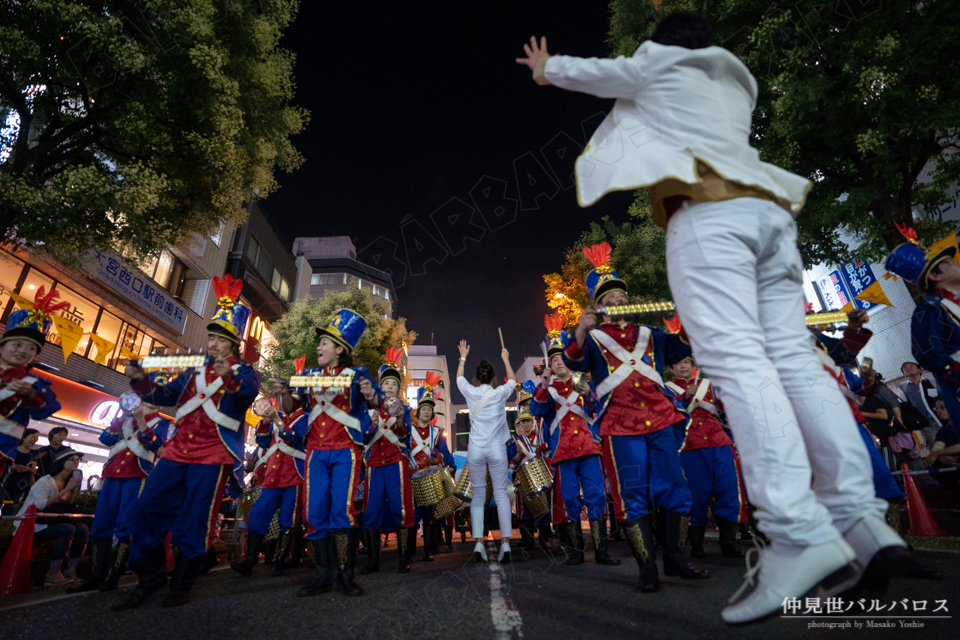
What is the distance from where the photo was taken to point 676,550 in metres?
3.54

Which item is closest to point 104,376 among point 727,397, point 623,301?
point 623,301

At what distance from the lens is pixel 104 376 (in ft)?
60.4

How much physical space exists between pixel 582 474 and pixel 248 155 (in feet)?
27.8

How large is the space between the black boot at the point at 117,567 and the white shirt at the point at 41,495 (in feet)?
6.42

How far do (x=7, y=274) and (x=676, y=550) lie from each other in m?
18.0

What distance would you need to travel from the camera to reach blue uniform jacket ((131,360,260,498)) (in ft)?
14.9

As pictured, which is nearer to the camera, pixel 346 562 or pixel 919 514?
pixel 346 562

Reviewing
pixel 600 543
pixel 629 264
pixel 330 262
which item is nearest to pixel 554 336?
pixel 600 543

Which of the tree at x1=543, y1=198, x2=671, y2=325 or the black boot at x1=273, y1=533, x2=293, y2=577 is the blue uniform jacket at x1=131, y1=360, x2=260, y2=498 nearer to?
the black boot at x1=273, y1=533, x2=293, y2=577

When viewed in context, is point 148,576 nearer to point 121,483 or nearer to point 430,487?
point 121,483

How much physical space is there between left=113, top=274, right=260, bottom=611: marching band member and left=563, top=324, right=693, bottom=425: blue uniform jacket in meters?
2.87

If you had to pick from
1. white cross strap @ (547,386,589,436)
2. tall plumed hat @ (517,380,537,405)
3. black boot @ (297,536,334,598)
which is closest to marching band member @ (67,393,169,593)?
black boot @ (297,536,334,598)

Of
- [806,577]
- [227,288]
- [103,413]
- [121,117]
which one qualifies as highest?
[121,117]

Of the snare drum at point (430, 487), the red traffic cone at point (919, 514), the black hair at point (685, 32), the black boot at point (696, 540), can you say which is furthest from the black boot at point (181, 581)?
the red traffic cone at point (919, 514)
